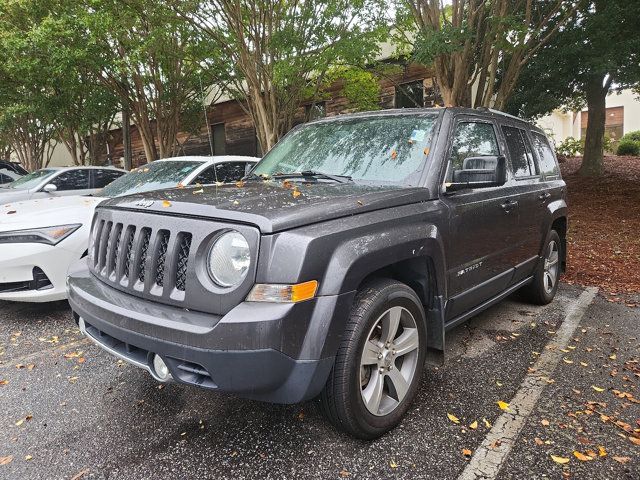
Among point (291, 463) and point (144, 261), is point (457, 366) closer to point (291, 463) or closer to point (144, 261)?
point (291, 463)

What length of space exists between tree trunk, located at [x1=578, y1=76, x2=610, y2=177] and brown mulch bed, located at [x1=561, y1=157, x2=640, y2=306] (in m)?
0.40

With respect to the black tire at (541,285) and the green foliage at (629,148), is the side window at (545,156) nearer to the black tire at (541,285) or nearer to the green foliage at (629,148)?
the black tire at (541,285)

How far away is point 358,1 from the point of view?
906cm

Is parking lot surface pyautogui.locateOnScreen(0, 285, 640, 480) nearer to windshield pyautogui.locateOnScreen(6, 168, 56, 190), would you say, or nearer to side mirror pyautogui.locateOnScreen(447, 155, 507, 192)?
side mirror pyautogui.locateOnScreen(447, 155, 507, 192)

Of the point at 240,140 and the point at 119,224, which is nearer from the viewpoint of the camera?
the point at 119,224

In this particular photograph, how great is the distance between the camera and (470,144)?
332 cm

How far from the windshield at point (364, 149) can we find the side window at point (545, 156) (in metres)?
1.89

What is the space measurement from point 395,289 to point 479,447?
944 mm

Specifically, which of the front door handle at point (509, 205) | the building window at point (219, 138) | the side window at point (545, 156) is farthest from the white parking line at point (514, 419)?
the building window at point (219, 138)

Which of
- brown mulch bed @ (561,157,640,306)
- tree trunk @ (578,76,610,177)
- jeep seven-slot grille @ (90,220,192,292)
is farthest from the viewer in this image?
tree trunk @ (578,76,610,177)

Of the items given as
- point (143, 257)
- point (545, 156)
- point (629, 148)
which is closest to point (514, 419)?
point (143, 257)

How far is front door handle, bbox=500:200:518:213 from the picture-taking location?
11.5 feet

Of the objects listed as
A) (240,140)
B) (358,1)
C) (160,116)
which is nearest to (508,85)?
(358,1)

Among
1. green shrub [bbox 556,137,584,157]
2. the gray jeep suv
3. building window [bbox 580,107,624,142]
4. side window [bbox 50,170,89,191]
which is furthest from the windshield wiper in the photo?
building window [bbox 580,107,624,142]
